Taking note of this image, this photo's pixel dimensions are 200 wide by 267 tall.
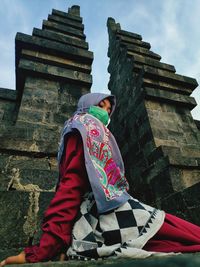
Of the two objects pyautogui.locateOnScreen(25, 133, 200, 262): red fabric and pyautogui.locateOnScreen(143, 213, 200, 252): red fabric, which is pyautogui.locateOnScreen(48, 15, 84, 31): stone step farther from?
pyautogui.locateOnScreen(143, 213, 200, 252): red fabric

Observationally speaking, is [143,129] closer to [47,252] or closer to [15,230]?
[15,230]

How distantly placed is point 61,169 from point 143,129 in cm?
259

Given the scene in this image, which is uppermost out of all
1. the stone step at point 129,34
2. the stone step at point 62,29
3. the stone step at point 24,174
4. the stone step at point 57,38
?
the stone step at point 129,34

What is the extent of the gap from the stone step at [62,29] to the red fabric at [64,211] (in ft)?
12.9

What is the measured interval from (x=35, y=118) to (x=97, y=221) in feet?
6.55

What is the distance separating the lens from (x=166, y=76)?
4.69 meters

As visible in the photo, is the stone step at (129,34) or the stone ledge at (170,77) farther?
the stone step at (129,34)

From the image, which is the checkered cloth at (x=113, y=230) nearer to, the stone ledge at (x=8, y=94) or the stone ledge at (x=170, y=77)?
the stone ledge at (x=8, y=94)

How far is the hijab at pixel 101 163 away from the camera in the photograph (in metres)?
1.38

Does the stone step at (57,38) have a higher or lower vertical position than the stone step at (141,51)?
lower

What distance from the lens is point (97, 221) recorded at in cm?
135

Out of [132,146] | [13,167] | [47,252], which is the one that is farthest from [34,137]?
[132,146]

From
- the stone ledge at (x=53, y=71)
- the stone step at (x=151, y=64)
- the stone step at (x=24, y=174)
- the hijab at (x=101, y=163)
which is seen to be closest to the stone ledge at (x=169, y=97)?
the stone step at (x=151, y=64)

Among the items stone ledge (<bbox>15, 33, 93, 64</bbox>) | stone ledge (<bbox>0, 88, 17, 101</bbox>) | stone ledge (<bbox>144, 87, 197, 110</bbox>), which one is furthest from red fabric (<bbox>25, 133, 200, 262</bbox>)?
stone ledge (<bbox>144, 87, 197, 110</bbox>)
